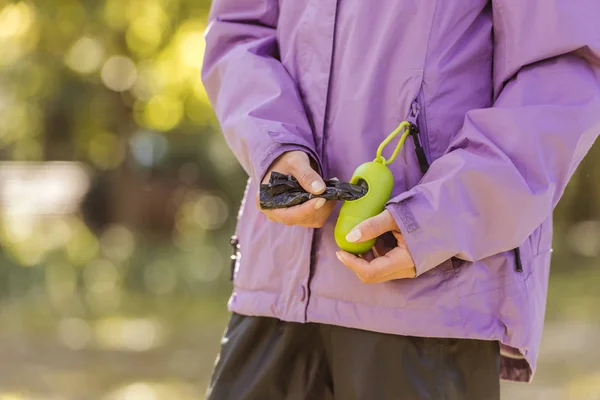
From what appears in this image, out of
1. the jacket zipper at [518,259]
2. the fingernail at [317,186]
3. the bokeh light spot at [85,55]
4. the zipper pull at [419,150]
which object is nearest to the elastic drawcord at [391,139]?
the zipper pull at [419,150]

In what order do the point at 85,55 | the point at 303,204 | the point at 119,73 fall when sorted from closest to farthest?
the point at 303,204 < the point at 85,55 < the point at 119,73

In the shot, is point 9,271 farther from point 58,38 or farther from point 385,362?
point 385,362

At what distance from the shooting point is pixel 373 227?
1726 millimetres

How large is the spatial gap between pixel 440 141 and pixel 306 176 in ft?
0.91

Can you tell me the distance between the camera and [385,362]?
1.81 metres

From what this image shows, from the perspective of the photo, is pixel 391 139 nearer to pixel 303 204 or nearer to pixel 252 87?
pixel 303 204

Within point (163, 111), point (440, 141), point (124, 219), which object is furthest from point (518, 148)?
point (124, 219)

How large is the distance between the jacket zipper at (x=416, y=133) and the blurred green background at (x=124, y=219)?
3.58m

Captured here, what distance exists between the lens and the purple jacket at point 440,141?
1.72 m

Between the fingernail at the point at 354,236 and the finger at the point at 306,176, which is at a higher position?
the finger at the point at 306,176

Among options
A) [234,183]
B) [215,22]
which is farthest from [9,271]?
[215,22]

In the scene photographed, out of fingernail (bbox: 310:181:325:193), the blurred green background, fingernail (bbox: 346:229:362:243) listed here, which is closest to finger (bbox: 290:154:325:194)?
fingernail (bbox: 310:181:325:193)

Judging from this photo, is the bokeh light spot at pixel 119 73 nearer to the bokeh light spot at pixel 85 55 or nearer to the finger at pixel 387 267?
the bokeh light spot at pixel 85 55

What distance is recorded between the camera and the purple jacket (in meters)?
1.72
